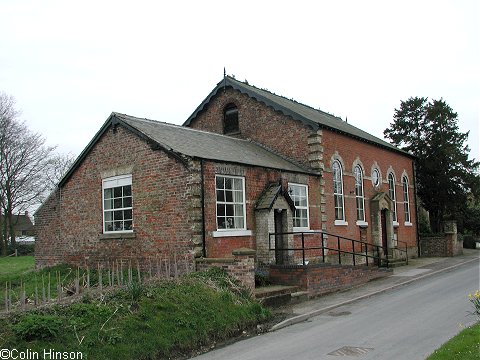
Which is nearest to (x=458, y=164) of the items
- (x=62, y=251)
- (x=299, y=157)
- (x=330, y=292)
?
(x=299, y=157)

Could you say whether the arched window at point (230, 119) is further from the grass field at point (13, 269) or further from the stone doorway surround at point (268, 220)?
the grass field at point (13, 269)

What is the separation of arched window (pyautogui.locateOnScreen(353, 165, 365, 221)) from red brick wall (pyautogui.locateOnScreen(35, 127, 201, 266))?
1213 cm

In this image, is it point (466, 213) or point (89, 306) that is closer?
point (89, 306)

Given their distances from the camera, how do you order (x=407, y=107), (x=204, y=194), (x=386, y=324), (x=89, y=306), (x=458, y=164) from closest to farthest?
(x=89, y=306), (x=386, y=324), (x=204, y=194), (x=458, y=164), (x=407, y=107)

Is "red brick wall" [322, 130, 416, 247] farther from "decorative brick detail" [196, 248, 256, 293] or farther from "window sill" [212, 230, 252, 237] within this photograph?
"decorative brick detail" [196, 248, 256, 293]

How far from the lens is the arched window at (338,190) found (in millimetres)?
22094

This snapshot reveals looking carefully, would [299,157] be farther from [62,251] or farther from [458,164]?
[458,164]

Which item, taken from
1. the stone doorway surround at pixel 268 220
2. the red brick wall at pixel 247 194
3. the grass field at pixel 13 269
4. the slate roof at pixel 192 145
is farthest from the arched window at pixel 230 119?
the grass field at pixel 13 269

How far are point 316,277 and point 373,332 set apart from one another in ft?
17.5

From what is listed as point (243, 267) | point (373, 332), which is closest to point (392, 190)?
point (243, 267)

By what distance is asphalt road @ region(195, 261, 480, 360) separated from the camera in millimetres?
8516

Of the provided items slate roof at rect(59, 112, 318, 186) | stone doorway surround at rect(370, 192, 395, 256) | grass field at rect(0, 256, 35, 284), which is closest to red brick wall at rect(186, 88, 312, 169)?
slate roof at rect(59, 112, 318, 186)

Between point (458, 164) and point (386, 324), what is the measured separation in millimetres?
24146

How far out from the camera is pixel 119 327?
8.81 m
